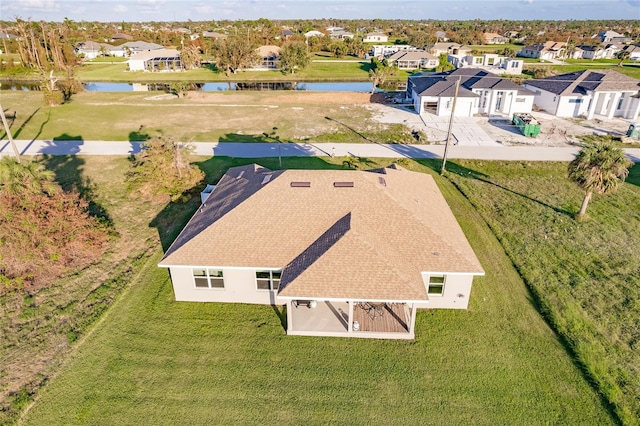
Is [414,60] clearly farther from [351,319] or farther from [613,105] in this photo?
[351,319]

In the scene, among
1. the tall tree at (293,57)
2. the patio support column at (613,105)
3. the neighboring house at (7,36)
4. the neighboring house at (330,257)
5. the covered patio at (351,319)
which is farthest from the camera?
the neighboring house at (7,36)

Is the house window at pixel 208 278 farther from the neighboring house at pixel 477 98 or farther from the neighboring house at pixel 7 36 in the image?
the neighboring house at pixel 7 36

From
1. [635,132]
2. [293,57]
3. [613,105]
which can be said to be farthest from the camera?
[293,57]

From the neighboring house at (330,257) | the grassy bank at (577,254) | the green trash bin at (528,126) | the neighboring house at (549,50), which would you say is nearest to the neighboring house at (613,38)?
the neighboring house at (549,50)

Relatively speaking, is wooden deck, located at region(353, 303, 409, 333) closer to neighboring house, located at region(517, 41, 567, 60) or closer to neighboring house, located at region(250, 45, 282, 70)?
neighboring house, located at region(250, 45, 282, 70)

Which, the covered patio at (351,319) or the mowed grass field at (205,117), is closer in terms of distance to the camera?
the covered patio at (351,319)

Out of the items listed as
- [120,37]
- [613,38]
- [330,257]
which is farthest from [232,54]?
[613,38]
